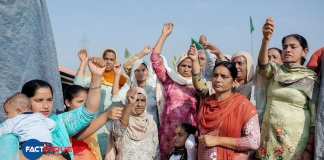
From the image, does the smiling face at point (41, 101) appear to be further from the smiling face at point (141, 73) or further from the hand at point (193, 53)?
the smiling face at point (141, 73)

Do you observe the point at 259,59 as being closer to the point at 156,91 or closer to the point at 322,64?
the point at 322,64

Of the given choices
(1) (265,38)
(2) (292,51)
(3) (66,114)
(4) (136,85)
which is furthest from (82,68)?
(2) (292,51)

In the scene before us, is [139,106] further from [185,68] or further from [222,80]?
[222,80]

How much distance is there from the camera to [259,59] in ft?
11.9

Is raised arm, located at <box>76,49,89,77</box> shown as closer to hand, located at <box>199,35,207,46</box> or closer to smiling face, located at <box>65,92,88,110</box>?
smiling face, located at <box>65,92,88,110</box>

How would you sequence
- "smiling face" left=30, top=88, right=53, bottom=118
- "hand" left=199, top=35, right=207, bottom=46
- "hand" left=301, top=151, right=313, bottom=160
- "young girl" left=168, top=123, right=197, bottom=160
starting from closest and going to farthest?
"smiling face" left=30, top=88, right=53, bottom=118, "hand" left=301, top=151, right=313, bottom=160, "young girl" left=168, top=123, right=197, bottom=160, "hand" left=199, top=35, right=207, bottom=46

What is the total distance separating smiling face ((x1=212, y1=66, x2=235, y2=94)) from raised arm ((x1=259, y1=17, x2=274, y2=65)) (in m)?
0.38

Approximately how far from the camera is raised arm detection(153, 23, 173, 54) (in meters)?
Result: 4.48

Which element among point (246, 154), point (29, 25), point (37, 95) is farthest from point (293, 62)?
point (29, 25)

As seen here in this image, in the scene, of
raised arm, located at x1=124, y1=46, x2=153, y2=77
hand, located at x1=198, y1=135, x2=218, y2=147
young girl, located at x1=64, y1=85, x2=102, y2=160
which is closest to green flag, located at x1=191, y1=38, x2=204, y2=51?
raised arm, located at x1=124, y1=46, x2=153, y2=77

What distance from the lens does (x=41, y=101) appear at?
3.04 meters

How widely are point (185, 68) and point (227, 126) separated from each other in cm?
143

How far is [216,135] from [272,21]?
1221 mm

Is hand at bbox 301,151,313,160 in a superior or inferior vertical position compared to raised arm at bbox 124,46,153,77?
inferior
